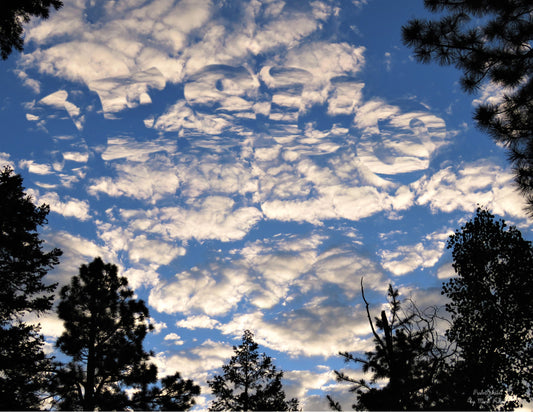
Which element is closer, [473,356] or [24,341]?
[24,341]

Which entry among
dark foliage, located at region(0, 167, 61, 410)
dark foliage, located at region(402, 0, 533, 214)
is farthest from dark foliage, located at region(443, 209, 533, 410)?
dark foliage, located at region(0, 167, 61, 410)

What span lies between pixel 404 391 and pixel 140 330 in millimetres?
11281

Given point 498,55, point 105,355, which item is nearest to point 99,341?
point 105,355

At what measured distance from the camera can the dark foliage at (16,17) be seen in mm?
7453

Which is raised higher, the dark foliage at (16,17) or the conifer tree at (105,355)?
the dark foliage at (16,17)

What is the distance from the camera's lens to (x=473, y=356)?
14102mm

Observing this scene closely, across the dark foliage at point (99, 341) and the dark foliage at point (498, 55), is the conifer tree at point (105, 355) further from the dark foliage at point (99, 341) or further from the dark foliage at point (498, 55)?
the dark foliage at point (498, 55)

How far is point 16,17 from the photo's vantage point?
807cm

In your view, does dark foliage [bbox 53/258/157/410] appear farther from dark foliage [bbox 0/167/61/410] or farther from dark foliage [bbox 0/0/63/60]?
dark foliage [bbox 0/0/63/60]

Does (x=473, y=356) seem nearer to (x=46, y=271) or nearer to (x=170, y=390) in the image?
(x=170, y=390)

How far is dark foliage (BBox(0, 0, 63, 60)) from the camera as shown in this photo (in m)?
7.45

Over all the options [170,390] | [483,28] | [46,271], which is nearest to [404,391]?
[483,28]

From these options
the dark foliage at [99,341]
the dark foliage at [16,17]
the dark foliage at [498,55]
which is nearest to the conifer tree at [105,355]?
the dark foliage at [99,341]

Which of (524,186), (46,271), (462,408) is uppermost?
(46,271)
